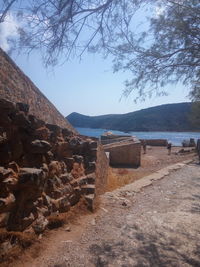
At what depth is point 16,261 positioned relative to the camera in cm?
280

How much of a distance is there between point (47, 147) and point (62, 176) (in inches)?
33.0

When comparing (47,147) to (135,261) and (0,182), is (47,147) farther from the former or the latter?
(135,261)

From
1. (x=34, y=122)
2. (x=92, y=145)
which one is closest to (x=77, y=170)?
(x=92, y=145)

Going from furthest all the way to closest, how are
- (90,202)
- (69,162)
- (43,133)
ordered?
(90,202)
(69,162)
(43,133)

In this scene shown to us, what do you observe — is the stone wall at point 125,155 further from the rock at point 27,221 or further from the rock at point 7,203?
the rock at point 7,203

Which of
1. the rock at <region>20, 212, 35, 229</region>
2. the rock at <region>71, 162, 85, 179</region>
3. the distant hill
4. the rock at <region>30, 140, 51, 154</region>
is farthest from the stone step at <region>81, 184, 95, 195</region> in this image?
the distant hill

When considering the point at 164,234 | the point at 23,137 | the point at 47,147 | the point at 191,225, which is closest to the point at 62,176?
the point at 47,147

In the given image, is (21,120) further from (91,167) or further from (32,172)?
(91,167)

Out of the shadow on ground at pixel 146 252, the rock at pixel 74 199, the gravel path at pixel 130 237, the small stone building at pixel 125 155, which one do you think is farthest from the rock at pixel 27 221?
the small stone building at pixel 125 155

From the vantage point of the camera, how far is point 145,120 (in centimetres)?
8550

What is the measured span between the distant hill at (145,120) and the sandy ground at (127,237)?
5112 centimetres

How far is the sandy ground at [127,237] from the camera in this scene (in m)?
3.13

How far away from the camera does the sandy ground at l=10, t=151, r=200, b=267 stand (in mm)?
3133

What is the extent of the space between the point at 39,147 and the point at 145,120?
83682 millimetres
